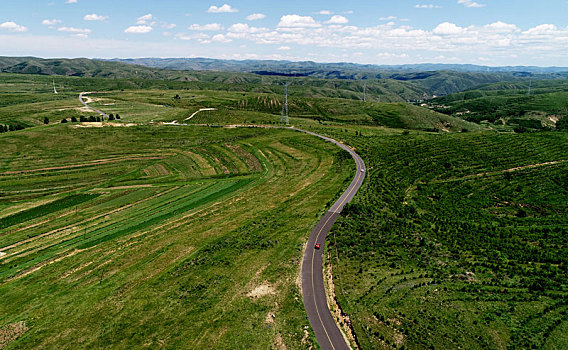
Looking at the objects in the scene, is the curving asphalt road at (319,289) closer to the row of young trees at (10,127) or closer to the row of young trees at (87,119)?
the row of young trees at (87,119)

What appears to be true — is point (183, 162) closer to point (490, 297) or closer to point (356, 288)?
point (356, 288)

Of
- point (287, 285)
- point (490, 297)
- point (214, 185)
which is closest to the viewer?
point (490, 297)

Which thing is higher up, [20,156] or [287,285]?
[20,156]

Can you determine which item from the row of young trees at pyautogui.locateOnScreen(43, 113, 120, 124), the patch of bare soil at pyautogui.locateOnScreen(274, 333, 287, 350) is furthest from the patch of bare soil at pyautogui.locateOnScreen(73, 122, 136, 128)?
the patch of bare soil at pyautogui.locateOnScreen(274, 333, 287, 350)

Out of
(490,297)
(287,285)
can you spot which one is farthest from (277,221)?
(490,297)

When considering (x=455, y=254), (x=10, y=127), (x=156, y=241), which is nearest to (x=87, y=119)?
(x=10, y=127)

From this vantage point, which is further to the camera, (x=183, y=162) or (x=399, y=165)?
(x=183, y=162)
